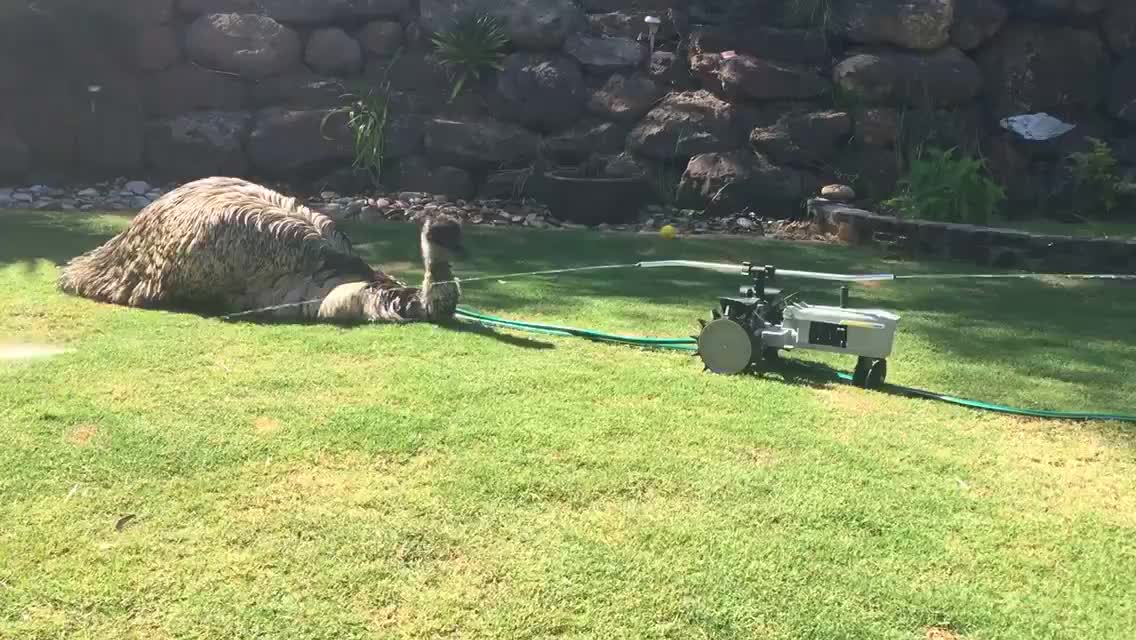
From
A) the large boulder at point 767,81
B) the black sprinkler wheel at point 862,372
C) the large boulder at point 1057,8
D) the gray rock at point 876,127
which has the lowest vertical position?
the black sprinkler wheel at point 862,372

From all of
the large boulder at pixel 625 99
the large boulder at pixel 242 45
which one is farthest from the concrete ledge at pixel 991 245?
the large boulder at pixel 242 45

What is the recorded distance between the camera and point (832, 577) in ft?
9.53

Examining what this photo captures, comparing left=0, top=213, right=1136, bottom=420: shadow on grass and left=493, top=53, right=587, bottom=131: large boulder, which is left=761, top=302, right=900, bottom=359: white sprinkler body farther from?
left=493, top=53, right=587, bottom=131: large boulder

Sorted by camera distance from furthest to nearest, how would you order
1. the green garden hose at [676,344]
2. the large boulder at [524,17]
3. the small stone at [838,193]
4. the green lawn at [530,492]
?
the large boulder at [524,17], the small stone at [838,193], the green garden hose at [676,344], the green lawn at [530,492]

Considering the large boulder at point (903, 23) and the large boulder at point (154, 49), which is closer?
the large boulder at point (903, 23)

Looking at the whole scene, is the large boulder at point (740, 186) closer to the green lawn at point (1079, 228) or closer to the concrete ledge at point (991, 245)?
the concrete ledge at point (991, 245)

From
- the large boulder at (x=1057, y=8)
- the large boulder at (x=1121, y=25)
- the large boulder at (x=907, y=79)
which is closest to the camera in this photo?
the large boulder at (x=907, y=79)

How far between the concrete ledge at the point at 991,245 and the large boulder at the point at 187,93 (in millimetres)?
7851

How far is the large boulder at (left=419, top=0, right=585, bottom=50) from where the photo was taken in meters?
13.4

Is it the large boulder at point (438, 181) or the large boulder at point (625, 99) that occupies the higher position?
the large boulder at point (625, 99)

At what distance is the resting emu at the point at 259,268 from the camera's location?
566cm

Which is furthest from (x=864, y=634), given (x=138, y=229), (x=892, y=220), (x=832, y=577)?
(x=892, y=220)

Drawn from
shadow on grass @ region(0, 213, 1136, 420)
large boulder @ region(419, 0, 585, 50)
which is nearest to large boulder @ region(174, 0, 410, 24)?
large boulder @ region(419, 0, 585, 50)

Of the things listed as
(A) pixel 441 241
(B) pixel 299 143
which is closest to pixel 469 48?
(B) pixel 299 143
